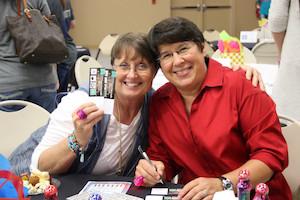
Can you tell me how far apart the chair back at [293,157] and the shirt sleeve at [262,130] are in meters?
0.25

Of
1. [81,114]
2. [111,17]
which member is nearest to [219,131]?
[81,114]

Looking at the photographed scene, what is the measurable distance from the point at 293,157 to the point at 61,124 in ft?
3.10

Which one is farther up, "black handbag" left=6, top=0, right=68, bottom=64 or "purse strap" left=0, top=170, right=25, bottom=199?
"black handbag" left=6, top=0, right=68, bottom=64

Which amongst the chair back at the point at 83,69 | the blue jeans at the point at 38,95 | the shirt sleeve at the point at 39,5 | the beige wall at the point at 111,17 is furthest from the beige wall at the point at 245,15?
the blue jeans at the point at 38,95

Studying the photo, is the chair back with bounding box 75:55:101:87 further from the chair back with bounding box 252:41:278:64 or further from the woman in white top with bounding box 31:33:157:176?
the woman in white top with bounding box 31:33:157:176

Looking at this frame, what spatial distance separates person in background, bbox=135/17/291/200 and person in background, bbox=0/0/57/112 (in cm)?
116

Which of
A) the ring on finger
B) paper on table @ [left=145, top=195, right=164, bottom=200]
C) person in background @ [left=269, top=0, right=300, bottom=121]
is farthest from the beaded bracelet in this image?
person in background @ [left=269, top=0, right=300, bottom=121]

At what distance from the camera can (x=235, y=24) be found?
906 cm

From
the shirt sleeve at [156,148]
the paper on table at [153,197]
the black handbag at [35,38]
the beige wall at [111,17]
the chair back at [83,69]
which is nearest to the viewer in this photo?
the paper on table at [153,197]

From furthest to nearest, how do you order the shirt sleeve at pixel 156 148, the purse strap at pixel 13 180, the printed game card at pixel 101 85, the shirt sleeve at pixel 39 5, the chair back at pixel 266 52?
the chair back at pixel 266 52
the shirt sleeve at pixel 39 5
the shirt sleeve at pixel 156 148
the printed game card at pixel 101 85
the purse strap at pixel 13 180

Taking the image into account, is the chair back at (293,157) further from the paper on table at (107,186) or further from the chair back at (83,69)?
the chair back at (83,69)

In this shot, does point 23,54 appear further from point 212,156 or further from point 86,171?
point 212,156

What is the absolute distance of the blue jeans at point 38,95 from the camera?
2.72 meters

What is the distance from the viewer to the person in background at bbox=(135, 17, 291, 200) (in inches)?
64.9
